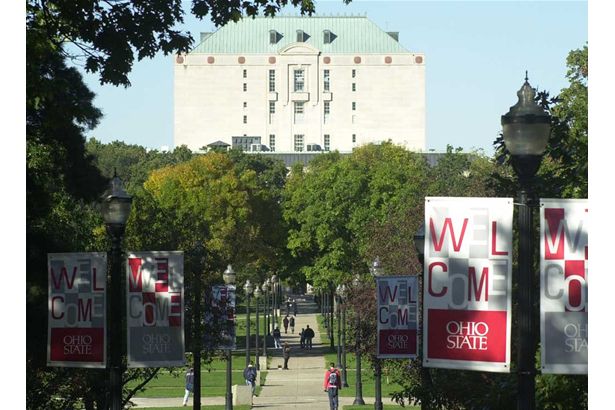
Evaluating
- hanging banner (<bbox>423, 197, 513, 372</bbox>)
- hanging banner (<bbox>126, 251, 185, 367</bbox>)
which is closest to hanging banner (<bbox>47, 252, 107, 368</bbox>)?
hanging banner (<bbox>126, 251, 185, 367</bbox>)

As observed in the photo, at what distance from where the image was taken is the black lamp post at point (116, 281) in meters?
18.2

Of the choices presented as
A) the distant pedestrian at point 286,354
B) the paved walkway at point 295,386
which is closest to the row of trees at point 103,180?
the paved walkway at point 295,386

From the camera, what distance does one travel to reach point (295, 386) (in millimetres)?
58219

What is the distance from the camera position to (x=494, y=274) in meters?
13.7

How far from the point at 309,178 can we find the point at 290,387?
55.1m

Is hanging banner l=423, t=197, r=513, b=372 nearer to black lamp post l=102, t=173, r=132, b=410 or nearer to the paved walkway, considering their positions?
black lamp post l=102, t=173, r=132, b=410

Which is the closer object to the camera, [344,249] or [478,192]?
[478,192]

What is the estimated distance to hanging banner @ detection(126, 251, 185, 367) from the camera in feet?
60.3

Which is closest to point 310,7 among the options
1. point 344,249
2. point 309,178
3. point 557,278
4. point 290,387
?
point 557,278

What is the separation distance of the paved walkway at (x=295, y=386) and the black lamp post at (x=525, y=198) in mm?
34237

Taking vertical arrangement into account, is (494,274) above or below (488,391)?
above

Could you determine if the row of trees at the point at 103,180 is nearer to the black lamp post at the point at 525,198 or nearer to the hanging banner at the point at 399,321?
the hanging banner at the point at 399,321
